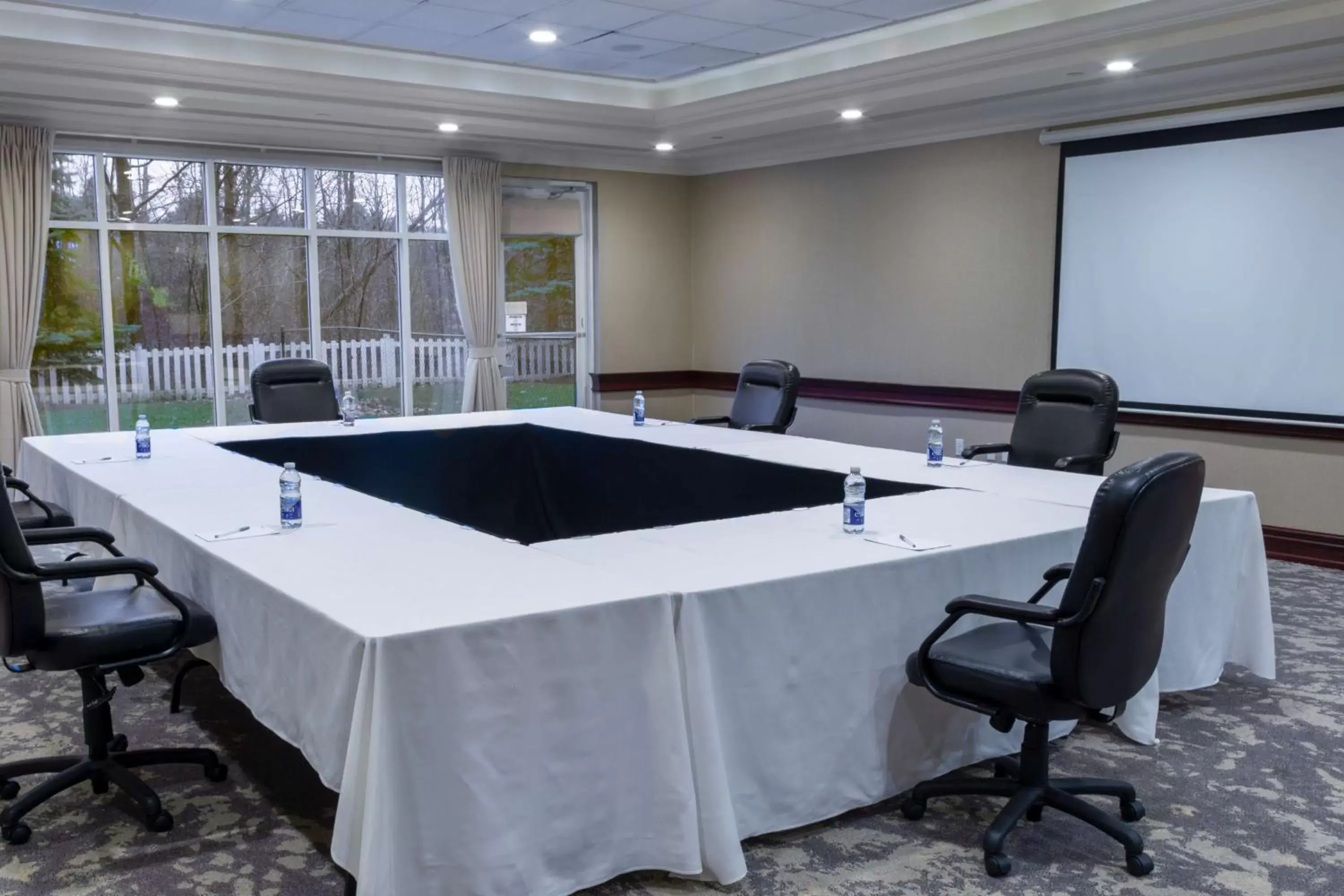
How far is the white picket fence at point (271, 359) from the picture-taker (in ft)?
25.3

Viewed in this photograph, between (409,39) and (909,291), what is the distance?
3658mm

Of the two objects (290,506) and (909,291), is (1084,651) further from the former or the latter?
(909,291)

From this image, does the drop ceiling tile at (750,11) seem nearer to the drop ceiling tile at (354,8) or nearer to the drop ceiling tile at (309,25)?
the drop ceiling tile at (354,8)

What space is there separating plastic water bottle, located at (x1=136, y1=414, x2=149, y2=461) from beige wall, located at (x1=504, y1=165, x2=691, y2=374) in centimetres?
496

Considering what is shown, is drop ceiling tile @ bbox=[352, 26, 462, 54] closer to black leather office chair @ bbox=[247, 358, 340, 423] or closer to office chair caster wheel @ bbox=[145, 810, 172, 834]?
black leather office chair @ bbox=[247, 358, 340, 423]

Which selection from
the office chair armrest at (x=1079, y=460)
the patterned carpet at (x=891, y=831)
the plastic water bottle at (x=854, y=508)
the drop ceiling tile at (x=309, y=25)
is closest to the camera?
the patterned carpet at (x=891, y=831)

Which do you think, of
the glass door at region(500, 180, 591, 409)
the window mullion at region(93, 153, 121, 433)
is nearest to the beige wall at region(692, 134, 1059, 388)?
the glass door at region(500, 180, 591, 409)

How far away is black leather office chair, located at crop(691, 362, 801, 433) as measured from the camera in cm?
631

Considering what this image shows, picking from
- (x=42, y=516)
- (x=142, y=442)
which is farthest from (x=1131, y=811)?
(x=42, y=516)

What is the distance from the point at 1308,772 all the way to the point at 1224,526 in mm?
797

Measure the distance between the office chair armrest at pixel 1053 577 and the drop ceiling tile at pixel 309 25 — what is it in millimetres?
4822

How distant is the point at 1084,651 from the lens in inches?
101

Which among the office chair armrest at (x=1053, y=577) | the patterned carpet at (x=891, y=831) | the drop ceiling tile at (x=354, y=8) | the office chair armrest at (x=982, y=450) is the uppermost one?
the drop ceiling tile at (x=354, y=8)

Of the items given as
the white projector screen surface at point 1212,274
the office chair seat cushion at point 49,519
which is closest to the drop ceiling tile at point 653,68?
the white projector screen surface at point 1212,274
